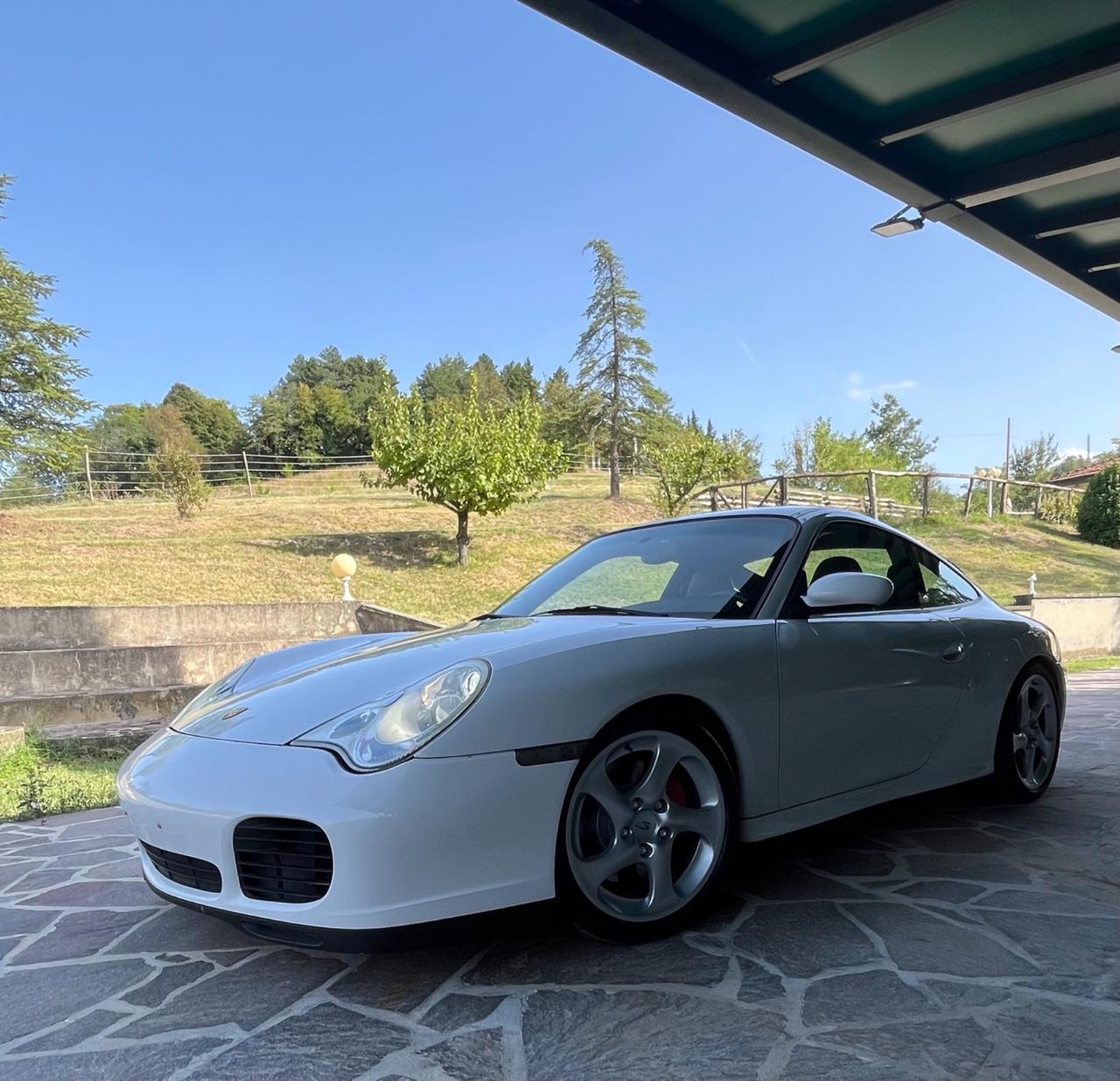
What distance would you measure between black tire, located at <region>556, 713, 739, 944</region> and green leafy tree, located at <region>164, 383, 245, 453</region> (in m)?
67.2

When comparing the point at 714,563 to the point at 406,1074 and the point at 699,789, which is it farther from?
the point at 406,1074

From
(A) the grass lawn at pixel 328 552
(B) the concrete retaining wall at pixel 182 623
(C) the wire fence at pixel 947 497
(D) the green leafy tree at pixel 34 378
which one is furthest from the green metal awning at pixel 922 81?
(D) the green leafy tree at pixel 34 378

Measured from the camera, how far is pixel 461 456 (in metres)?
17.5

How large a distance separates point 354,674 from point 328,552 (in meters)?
16.4

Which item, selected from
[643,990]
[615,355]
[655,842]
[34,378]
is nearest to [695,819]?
[655,842]

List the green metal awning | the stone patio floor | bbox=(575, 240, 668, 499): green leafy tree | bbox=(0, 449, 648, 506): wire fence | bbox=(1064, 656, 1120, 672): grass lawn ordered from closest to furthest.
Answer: the stone patio floor < the green metal awning < bbox=(1064, 656, 1120, 672): grass lawn < bbox=(0, 449, 648, 506): wire fence < bbox=(575, 240, 668, 499): green leafy tree

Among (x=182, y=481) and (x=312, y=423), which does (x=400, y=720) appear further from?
(x=312, y=423)

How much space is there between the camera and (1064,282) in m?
6.55

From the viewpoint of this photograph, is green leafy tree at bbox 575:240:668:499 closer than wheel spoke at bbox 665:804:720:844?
No

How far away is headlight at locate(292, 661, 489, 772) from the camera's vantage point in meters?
1.99

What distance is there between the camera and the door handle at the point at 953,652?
10.7 feet

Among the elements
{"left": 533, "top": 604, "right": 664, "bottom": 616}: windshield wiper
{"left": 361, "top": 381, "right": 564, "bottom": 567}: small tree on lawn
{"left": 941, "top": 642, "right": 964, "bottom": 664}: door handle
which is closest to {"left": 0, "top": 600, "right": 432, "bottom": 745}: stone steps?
{"left": 533, "top": 604, "right": 664, "bottom": 616}: windshield wiper

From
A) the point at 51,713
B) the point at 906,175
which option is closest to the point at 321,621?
the point at 51,713

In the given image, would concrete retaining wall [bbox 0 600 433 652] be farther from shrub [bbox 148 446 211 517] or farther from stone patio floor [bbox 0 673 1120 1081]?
shrub [bbox 148 446 211 517]
